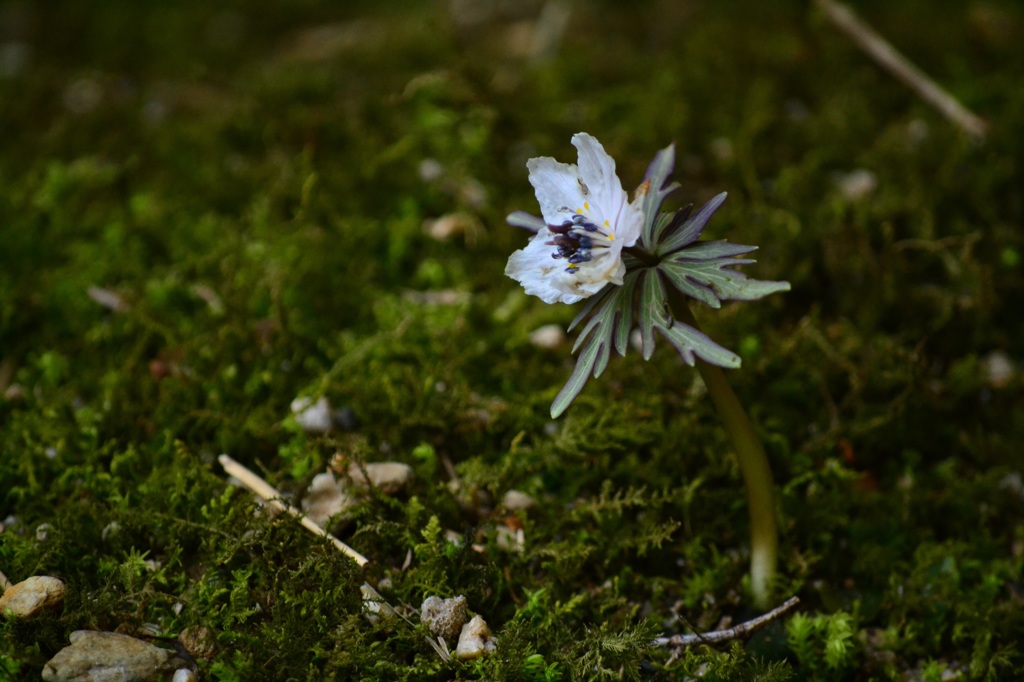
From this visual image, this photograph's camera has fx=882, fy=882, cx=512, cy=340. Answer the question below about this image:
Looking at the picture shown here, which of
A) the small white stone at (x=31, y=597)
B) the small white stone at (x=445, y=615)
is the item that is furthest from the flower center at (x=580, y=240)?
the small white stone at (x=31, y=597)

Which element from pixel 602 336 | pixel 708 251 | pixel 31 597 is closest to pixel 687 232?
pixel 708 251

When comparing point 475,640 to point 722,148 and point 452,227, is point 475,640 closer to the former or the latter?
point 452,227

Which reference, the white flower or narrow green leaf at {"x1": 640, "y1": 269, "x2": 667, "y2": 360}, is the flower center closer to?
the white flower

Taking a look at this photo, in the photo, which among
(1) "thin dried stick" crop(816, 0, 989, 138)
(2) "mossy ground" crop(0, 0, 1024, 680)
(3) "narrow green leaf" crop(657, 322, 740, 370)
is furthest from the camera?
(1) "thin dried stick" crop(816, 0, 989, 138)

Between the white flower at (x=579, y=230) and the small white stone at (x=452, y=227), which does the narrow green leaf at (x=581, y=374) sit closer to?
the white flower at (x=579, y=230)

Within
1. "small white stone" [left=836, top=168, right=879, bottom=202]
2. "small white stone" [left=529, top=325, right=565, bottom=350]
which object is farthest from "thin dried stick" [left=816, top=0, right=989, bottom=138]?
"small white stone" [left=529, top=325, right=565, bottom=350]

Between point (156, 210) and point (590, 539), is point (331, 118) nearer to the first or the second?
point (156, 210)
